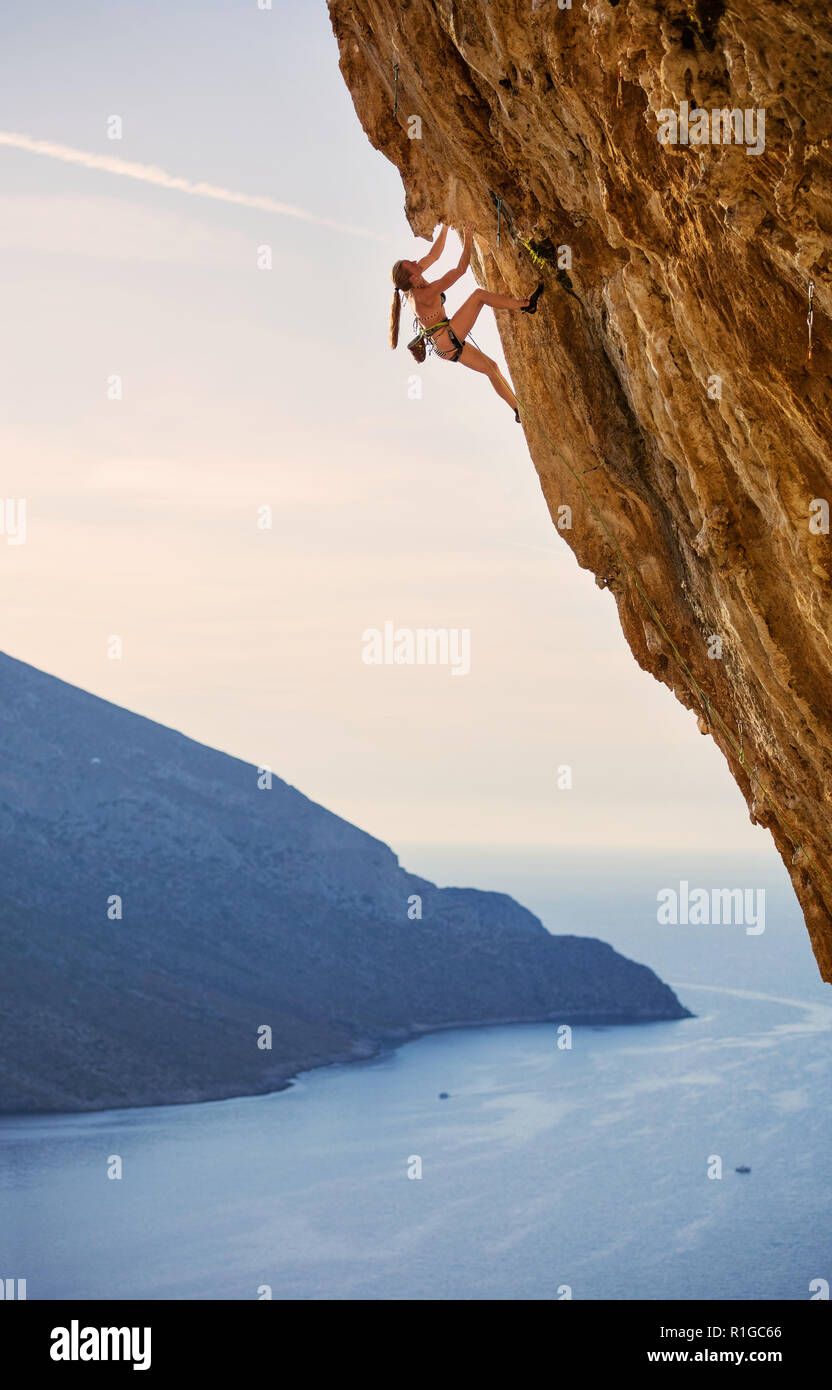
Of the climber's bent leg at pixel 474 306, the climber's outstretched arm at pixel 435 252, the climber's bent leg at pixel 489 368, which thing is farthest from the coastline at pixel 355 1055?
the climber's bent leg at pixel 474 306

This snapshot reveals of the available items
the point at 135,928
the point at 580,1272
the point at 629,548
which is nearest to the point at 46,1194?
the point at 580,1272

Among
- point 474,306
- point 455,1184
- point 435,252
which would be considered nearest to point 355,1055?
point 455,1184

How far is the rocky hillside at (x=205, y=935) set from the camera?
51.0 m

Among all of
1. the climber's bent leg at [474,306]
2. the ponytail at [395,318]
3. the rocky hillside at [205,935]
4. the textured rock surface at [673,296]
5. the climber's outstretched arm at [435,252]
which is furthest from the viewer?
the rocky hillside at [205,935]

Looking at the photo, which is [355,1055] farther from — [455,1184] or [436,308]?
[436,308]

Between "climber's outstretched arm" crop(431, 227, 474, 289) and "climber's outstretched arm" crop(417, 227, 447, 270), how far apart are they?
0.11 metres

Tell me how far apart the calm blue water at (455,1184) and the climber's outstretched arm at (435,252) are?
104 ft

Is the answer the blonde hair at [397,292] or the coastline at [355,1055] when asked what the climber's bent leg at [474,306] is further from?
the coastline at [355,1055]

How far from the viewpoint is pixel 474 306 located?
5852 mm

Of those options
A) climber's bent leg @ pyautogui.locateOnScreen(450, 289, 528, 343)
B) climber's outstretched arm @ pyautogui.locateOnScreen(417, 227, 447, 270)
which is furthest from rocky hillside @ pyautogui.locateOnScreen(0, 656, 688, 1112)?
climber's bent leg @ pyautogui.locateOnScreen(450, 289, 528, 343)

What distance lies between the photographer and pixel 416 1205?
4088 centimetres

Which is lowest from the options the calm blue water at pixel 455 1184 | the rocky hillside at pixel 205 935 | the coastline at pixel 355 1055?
the calm blue water at pixel 455 1184

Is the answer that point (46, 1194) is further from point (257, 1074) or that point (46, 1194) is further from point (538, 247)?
point (538, 247)

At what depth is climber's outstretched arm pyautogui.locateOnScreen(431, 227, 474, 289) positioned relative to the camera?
20.0 feet
